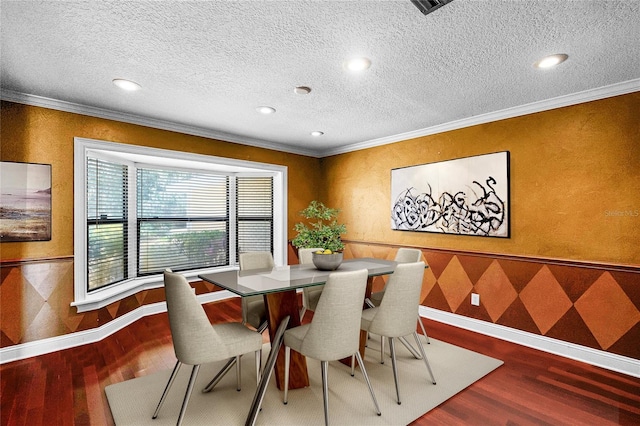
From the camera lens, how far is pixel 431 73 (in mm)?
2420

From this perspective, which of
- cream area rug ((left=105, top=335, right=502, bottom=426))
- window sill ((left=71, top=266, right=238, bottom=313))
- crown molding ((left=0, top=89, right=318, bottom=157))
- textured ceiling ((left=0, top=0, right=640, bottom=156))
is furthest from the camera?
window sill ((left=71, top=266, right=238, bottom=313))

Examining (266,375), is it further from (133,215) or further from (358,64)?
(133,215)

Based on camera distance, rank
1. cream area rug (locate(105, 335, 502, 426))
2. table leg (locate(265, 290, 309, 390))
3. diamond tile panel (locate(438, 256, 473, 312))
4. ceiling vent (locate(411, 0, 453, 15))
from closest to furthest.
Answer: ceiling vent (locate(411, 0, 453, 15)) < cream area rug (locate(105, 335, 502, 426)) < table leg (locate(265, 290, 309, 390)) < diamond tile panel (locate(438, 256, 473, 312))

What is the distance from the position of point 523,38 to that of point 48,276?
4200mm

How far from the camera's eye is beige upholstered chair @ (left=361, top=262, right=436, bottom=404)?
84.5 inches

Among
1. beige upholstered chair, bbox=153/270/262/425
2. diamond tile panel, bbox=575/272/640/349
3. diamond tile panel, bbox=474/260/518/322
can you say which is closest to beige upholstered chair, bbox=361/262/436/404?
beige upholstered chair, bbox=153/270/262/425

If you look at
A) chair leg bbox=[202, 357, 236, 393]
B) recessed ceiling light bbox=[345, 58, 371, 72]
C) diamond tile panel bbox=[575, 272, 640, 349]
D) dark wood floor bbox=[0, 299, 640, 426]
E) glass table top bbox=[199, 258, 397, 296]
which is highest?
recessed ceiling light bbox=[345, 58, 371, 72]

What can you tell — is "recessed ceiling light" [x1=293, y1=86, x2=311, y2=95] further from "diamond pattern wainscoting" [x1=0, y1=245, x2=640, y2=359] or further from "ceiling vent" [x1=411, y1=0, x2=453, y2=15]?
"diamond pattern wainscoting" [x1=0, y1=245, x2=640, y2=359]

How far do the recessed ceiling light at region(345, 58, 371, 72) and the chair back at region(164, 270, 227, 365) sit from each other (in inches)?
69.8

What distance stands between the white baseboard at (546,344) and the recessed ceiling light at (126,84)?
3.82 m

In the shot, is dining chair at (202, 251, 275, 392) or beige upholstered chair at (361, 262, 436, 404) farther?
dining chair at (202, 251, 275, 392)

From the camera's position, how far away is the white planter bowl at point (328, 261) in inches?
104

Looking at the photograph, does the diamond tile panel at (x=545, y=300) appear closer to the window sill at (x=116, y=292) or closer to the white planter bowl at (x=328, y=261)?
the white planter bowl at (x=328, y=261)

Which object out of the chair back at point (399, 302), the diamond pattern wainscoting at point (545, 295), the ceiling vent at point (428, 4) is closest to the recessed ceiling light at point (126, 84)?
the ceiling vent at point (428, 4)
